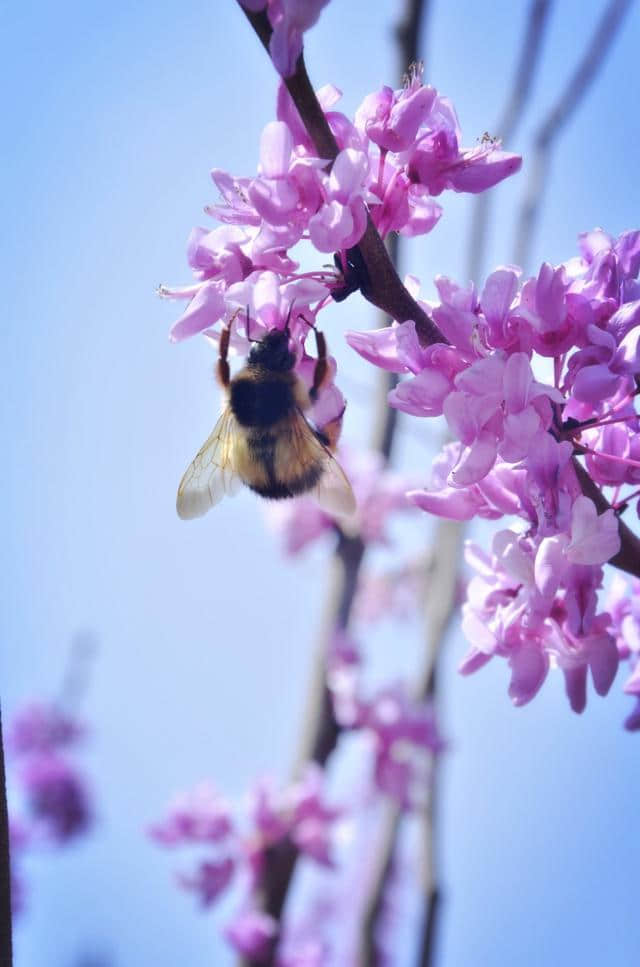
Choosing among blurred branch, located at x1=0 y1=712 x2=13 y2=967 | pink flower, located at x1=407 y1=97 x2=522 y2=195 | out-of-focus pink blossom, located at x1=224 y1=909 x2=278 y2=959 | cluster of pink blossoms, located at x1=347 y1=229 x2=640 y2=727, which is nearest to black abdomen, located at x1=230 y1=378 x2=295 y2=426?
cluster of pink blossoms, located at x1=347 y1=229 x2=640 y2=727

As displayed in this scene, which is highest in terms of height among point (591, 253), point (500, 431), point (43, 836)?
point (591, 253)

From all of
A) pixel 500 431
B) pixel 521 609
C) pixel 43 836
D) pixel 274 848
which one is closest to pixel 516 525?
pixel 521 609

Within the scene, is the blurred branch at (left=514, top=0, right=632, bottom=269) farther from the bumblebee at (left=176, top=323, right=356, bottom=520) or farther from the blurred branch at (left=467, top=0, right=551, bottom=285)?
the bumblebee at (left=176, top=323, right=356, bottom=520)

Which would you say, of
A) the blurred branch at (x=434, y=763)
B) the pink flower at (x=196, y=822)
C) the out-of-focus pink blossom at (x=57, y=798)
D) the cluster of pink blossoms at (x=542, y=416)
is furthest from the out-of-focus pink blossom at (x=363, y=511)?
the cluster of pink blossoms at (x=542, y=416)

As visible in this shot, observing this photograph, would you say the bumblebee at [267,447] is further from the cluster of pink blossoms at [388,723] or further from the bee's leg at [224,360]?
the cluster of pink blossoms at [388,723]

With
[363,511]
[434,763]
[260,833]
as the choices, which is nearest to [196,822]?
[260,833]

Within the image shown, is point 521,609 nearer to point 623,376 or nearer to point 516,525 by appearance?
point 516,525

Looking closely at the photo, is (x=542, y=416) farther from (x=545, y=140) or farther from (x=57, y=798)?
(x=57, y=798)
